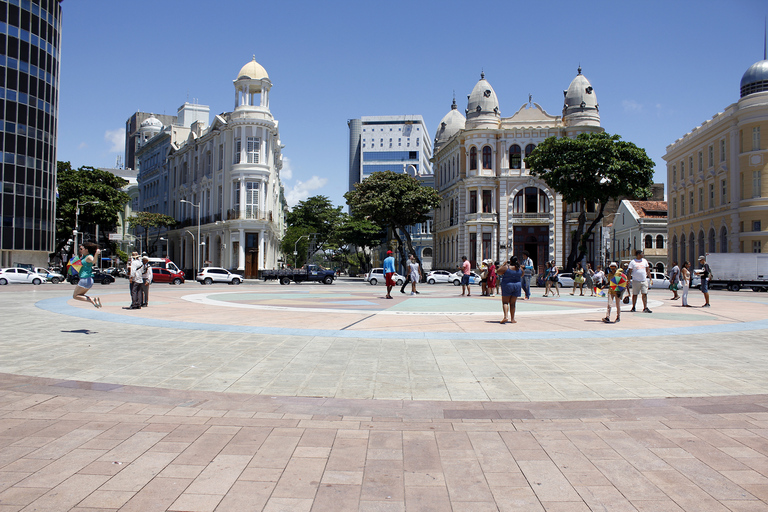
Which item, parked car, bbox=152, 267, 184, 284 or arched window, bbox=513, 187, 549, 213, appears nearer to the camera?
parked car, bbox=152, 267, 184, 284

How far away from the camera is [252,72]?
183ft

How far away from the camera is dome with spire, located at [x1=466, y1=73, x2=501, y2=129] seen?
197 feet

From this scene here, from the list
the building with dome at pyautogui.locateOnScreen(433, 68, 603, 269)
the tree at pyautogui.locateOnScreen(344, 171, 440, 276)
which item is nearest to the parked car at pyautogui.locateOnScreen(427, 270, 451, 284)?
the tree at pyautogui.locateOnScreen(344, 171, 440, 276)

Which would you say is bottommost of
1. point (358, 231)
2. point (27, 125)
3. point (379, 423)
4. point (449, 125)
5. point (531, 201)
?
point (379, 423)

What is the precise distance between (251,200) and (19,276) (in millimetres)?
21523

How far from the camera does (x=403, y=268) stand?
214ft

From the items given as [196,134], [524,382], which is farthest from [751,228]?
[196,134]

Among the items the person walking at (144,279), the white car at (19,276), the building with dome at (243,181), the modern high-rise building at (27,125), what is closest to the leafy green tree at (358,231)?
the building with dome at (243,181)

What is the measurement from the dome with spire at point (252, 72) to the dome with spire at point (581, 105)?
104ft

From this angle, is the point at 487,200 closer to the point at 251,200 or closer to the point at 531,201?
the point at 531,201

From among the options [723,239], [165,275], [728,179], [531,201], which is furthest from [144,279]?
[723,239]

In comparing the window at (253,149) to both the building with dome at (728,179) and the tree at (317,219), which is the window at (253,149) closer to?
the tree at (317,219)

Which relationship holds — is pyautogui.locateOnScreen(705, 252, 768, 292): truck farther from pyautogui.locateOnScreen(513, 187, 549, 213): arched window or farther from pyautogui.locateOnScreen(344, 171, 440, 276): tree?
pyautogui.locateOnScreen(344, 171, 440, 276): tree

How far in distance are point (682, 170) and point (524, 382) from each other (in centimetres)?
6314
